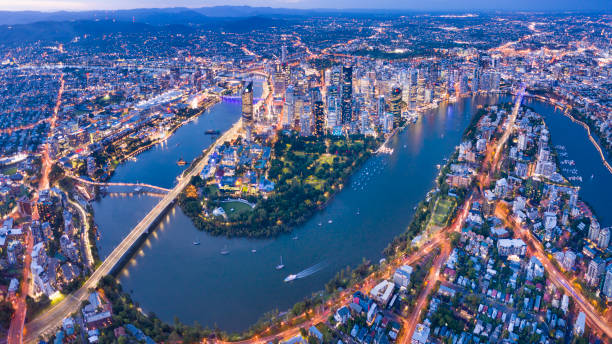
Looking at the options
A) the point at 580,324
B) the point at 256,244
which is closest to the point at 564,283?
the point at 580,324

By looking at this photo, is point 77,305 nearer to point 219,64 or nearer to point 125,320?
point 125,320

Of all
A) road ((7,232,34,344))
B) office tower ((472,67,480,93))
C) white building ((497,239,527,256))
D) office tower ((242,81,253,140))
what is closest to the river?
road ((7,232,34,344))

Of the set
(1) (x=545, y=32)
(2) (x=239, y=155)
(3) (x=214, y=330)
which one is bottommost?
(3) (x=214, y=330)

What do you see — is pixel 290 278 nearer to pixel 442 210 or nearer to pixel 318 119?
pixel 442 210

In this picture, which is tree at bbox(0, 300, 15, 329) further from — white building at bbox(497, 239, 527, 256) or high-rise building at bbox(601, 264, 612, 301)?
high-rise building at bbox(601, 264, 612, 301)

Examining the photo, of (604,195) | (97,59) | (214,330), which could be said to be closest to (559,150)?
(604,195)

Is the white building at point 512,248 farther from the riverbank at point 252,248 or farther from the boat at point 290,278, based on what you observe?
the boat at point 290,278

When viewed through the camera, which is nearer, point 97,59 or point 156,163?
point 156,163

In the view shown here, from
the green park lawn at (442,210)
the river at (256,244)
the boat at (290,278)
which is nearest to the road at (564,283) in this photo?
the green park lawn at (442,210)
